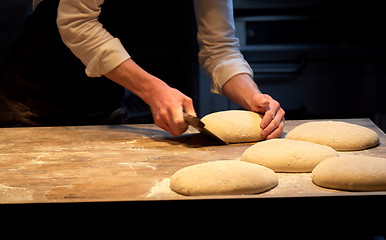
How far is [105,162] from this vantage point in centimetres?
130

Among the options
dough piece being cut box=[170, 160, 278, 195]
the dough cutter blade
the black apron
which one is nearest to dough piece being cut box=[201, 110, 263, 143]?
the dough cutter blade

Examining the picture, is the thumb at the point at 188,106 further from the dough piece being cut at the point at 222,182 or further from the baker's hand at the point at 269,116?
the dough piece being cut at the point at 222,182

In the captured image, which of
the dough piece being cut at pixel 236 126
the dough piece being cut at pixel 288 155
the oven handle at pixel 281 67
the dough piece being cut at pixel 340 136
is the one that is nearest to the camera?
the dough piece being cut at pixel 288 155

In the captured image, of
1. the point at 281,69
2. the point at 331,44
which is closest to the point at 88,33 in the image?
the point at 281,69

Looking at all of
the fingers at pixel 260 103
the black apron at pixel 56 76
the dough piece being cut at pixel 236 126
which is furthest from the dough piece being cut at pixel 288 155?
the black apron at pixel 56 76

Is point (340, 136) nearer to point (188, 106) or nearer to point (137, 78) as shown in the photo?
point (188, 106)

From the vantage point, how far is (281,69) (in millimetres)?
2973

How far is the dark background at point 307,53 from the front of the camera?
2957 mm

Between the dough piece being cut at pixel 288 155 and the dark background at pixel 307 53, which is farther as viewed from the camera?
the dark background at pixel 307 53

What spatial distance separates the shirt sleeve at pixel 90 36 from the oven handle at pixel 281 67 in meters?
1.56

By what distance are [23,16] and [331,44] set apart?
1842mm

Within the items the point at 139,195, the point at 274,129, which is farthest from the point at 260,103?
the point at 139,195

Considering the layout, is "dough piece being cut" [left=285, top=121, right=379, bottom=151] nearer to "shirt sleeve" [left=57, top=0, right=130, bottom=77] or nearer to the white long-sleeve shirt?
the white long-sleeve shirt

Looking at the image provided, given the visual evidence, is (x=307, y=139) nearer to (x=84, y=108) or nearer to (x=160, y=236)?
(x=160, y=236)
